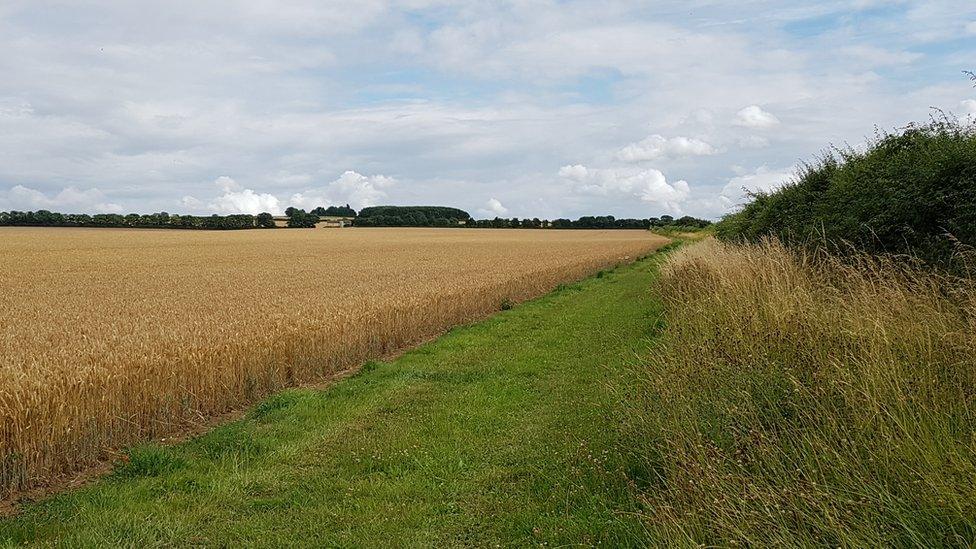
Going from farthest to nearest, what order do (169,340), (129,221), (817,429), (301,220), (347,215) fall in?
(347,215)
(301,220)
(129,221)
(169,340)
(817,429)

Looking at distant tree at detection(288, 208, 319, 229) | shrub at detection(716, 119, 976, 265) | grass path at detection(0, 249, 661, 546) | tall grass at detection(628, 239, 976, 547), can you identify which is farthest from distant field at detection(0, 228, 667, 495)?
distant tree at detection(288, 208, 319, 229)

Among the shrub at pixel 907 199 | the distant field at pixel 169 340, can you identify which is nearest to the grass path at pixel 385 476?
the distant field at pixel 169 340

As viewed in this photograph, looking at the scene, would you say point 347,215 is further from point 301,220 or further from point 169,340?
point 169,340

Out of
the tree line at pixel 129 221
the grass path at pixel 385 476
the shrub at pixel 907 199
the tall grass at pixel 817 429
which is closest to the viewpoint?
the tall grass at pixel 817 429

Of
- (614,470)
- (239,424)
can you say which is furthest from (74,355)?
(614,470)

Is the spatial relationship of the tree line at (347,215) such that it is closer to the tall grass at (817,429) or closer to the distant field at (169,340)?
the distant field at (169,340)

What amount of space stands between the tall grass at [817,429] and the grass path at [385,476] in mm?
685

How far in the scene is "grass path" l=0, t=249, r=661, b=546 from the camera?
5.45 meters

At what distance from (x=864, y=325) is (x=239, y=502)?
6524mm

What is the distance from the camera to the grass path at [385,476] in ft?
17.9

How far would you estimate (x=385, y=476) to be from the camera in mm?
6742

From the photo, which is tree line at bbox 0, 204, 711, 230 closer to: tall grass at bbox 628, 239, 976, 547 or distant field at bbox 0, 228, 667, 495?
distant field at bbox 0, 228, 667, 495

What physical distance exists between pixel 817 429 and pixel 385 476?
4.11 metres

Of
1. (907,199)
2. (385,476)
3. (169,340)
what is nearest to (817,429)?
(385,476)
